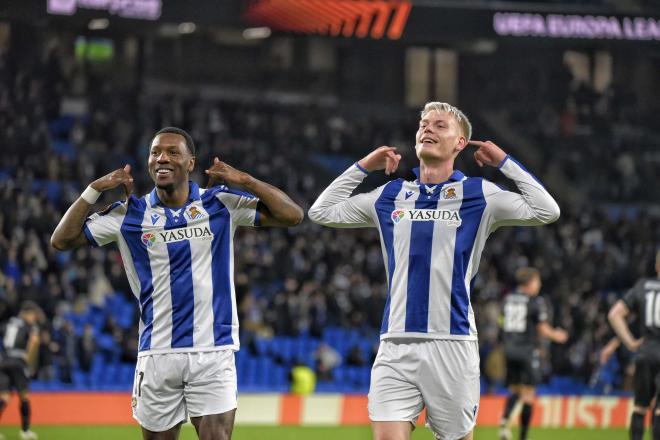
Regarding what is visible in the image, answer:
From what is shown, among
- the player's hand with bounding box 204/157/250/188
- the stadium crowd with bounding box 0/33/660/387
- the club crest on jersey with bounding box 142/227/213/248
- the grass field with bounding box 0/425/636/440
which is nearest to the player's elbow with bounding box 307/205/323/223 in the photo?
the player's hand with bounding box 204/157/250/188

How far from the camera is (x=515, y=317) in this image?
45.1ft

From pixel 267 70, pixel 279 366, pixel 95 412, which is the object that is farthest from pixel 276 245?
pixel 267 70

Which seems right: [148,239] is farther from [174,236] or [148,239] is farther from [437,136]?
[437,136]

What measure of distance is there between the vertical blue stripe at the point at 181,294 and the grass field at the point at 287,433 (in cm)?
750

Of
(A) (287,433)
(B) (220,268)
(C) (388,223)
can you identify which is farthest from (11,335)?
(C) (388,223)

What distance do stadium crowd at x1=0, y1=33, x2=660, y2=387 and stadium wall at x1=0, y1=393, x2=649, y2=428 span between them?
53.5 inches

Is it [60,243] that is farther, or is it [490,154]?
[60,243]

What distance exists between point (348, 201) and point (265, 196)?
440 millimetres

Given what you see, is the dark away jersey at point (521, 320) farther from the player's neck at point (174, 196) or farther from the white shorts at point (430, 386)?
the player's neck at point (174, 196)

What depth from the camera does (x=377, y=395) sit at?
593 cm

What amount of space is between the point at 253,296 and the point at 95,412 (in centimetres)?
496

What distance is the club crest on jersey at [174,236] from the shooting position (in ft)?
20.4

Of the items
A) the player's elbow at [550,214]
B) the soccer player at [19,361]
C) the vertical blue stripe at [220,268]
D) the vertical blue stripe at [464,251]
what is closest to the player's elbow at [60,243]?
the vertical blue stripe at [220,268]

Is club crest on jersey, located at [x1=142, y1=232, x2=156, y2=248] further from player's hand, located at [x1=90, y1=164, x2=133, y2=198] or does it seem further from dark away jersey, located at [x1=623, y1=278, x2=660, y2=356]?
dark away jersey, located at [x1=623, y1=278, x2=660, y2=356]
